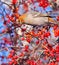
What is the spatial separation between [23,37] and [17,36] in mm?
95

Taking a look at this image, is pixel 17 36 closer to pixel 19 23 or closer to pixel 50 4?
pixel 19 23

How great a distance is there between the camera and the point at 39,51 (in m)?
3.78

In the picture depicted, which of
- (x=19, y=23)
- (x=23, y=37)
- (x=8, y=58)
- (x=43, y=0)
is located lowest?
(x=8, y=58)

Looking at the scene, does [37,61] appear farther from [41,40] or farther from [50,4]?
[50,4]

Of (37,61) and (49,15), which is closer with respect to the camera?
(49,15)

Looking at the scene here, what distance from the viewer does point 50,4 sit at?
139 inches

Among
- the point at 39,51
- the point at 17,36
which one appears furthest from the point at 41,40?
the point at 17,36

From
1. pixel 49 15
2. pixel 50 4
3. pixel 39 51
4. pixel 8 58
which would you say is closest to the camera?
pixel 49 15

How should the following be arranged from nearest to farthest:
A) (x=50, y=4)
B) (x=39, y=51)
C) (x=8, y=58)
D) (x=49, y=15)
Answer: (x=49, y=15), (x=50, y=4), (x=39, y=51), (x=8, y=58)

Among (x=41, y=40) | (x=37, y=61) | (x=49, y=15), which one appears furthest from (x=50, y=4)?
(x=37, y=61)

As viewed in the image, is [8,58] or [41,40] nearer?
[41,40]

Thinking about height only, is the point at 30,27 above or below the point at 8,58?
above

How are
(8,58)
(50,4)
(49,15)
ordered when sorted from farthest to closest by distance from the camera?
(8,58) → (50,4) → (49,15)

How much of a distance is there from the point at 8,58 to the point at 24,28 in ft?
1.85
